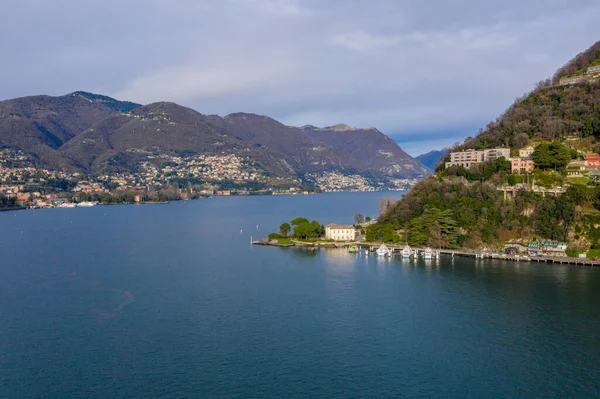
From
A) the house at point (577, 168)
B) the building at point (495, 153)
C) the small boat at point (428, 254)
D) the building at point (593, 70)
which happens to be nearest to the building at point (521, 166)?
the building at point (495, 153)

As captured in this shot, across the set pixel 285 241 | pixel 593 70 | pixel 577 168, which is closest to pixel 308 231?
pixel 285 241

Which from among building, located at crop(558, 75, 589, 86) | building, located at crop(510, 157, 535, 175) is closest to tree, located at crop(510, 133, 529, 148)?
building, located at crop(510, 157, 535, 175)

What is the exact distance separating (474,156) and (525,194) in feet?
45.4

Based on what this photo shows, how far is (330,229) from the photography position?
54.4 metres

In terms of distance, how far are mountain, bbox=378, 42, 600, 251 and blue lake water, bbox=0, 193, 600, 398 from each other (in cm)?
562

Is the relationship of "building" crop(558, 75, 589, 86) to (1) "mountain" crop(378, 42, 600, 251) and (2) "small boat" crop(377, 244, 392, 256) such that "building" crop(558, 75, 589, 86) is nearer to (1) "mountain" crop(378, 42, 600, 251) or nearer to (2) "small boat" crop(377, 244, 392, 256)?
(1) "mountain" crop(378, 42, 600, 251)

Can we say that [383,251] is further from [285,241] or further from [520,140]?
[520,140]

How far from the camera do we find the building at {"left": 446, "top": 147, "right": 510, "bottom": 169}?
57688 millimetres

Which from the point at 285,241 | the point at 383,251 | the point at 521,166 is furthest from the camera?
the point at 285,241

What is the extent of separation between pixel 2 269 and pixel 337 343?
3177 centimetres

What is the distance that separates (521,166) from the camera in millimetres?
53062

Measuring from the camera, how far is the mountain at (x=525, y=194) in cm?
4506

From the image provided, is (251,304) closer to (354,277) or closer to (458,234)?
(354,277)

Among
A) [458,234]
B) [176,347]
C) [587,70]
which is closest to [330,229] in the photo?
[458,234]
